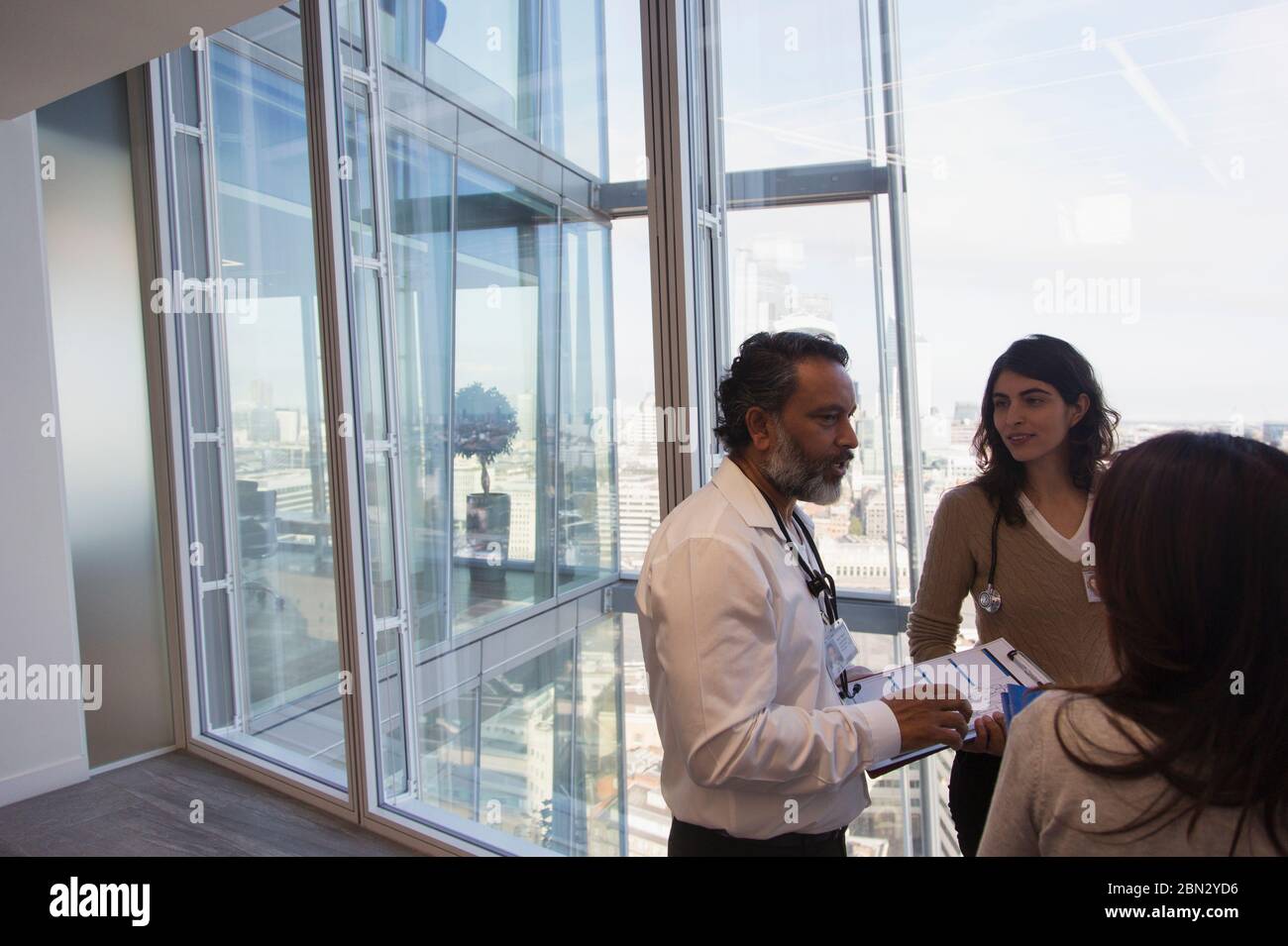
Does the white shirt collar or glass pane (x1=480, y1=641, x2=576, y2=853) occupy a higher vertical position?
the white shirt collar

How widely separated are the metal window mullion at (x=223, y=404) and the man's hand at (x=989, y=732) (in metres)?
4.25

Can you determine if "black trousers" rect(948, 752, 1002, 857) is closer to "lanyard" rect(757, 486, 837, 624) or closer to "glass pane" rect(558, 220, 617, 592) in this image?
"lanyard" rect(757, 486, 837, 624)

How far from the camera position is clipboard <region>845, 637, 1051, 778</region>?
1482 millimetres

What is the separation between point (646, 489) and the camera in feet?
9.41

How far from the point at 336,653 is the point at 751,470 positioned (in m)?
3.08

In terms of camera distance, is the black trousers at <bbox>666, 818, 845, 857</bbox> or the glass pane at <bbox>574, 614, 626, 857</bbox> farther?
the glass pane at <bbox>574, 614, 626, 857</bbox>

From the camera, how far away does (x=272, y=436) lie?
4355 millimetres

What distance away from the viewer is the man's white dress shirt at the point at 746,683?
1.37 m

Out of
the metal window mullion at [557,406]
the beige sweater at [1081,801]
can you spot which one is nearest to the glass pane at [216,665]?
the metal window mullion at [557,406]

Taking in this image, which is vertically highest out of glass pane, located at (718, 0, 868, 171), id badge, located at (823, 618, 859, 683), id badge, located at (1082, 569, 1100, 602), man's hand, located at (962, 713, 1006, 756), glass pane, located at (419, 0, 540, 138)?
glass pane, located at (419, 0, 540, 138)

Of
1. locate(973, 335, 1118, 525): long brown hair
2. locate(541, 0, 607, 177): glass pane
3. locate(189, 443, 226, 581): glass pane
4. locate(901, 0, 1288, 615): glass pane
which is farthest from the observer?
locate(189, 443, 226, 581): glass pane

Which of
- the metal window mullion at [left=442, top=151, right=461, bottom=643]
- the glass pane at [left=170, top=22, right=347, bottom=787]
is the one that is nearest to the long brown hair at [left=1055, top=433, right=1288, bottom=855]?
the metal window mullion at [left=442, top=151, right=461, bottom=643]

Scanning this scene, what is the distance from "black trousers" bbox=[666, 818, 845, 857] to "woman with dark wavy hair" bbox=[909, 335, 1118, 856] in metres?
0.35

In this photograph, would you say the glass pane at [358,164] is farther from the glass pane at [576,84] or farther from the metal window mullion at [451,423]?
the glass pane at [576,84]
